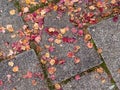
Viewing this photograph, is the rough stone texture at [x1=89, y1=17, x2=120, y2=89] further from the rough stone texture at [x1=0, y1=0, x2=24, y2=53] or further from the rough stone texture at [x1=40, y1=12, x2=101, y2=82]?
the rough stone texture at [x1=0, y1=0, x2=24, y2=53]

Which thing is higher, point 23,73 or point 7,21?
point 7,21

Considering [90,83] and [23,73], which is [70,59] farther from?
[23,73]

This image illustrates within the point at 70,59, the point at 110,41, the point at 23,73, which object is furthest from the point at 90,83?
the point at 23,73

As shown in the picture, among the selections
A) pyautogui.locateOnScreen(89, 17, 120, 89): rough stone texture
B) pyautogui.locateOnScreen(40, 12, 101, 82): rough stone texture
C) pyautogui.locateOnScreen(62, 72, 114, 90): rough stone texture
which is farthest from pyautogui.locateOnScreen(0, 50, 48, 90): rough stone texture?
pyautogui.locateOnScreen(89, 17, 120, 89): rough stone texture

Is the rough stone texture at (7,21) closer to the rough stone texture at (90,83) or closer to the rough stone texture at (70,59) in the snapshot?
the rough stone texture at (70,59)

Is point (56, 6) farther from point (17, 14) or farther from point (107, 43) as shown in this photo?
point (107, 43)
